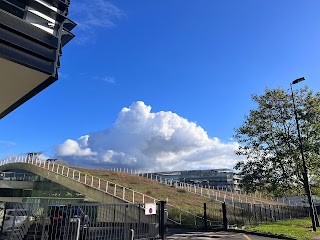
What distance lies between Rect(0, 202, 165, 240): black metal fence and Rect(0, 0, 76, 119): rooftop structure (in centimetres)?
434

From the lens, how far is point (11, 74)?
898 cm

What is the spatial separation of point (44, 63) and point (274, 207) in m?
25.5

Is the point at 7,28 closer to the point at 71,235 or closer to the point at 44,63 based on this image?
the point at 44,63

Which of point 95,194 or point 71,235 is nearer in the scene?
point 71,235

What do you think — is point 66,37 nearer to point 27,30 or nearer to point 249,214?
point 27,30

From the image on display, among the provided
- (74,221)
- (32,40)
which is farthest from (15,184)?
(32,40)

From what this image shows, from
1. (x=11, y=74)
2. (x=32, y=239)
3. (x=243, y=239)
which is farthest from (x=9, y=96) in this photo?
→ (x=243, y=239)

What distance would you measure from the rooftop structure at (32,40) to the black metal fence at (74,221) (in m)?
4.34

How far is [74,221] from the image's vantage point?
10188 millimetres

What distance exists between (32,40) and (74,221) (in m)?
6.18

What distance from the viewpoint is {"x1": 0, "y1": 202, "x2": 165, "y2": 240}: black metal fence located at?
32.6 ft

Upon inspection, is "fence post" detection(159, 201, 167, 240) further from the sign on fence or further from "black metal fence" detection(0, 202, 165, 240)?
the sign on fence

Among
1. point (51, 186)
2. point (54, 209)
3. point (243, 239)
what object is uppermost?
point (51, 186)

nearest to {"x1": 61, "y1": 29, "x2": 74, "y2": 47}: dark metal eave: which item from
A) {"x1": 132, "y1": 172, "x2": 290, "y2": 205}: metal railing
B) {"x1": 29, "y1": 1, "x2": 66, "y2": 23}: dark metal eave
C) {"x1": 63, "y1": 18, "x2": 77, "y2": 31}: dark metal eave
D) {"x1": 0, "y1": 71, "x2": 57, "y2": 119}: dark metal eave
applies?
{"x1": 63, "y1": 18, "x2": 77, "y2": 31}: dark metal eave
